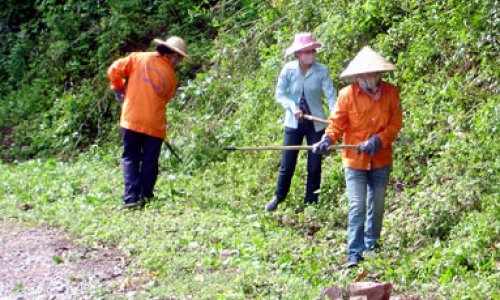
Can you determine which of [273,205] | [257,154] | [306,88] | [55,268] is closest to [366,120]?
[306,88]

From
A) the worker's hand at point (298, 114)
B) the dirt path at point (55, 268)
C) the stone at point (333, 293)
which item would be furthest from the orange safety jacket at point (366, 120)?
the dirt path at point (55, 268)

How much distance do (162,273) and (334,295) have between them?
178 cm

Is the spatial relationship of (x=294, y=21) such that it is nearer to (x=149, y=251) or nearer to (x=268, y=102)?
(x=268, y=102)

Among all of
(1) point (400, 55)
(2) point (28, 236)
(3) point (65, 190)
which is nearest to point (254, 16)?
(1) point (400, 55)

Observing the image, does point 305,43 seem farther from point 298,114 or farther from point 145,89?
point 145,89

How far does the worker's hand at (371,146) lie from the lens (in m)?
6.31

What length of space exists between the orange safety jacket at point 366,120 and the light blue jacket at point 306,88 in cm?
141

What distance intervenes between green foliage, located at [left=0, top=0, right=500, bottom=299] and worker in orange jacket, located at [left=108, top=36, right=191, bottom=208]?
0.37 m

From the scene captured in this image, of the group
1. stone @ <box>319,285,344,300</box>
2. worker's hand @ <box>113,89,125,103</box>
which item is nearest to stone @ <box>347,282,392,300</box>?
stone @ <box>319,285,344,300</box>

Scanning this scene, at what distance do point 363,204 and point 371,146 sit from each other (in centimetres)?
59

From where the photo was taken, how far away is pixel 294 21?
10836mm

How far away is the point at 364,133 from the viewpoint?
21.3 feet

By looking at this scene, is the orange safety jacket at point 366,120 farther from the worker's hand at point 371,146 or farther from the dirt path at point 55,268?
the dirt path at point 55,268

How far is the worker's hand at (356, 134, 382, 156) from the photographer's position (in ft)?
20.7
